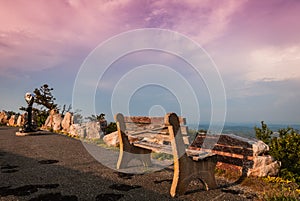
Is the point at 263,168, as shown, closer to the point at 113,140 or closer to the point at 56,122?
the point at 113,140

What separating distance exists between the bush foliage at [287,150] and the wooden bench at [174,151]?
2.21 meters

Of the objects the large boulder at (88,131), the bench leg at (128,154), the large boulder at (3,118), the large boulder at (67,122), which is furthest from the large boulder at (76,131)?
the large boulder at (3,118)

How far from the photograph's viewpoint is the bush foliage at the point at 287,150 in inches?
202

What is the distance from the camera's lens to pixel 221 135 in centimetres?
602

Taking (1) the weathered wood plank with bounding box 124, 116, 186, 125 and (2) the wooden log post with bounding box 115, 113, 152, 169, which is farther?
(2) the wooden log post with bounding box 115, 113, 152, 169

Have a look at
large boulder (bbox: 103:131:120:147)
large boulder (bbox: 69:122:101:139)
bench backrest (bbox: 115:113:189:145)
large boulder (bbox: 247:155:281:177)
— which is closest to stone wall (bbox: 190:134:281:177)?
large boulder (bbox: 247:155:281:177)

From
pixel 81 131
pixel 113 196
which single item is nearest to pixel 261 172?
pixel 113 196

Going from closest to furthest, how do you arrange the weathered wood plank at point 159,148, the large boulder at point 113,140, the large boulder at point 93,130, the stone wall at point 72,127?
the weathered wood plank at point 159,148 < the large boulder at point 113,140 < the large boulder at point 93,130 < the stone wall at point 72,127

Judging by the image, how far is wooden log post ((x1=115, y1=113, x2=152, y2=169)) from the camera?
5441mm

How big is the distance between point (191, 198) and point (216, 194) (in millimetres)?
550

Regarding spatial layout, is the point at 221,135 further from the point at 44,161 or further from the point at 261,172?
the point at 44,161

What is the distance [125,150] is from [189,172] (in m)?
2.11

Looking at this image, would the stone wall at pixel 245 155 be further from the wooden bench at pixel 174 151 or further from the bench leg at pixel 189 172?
the bench leg at pixel 189 172

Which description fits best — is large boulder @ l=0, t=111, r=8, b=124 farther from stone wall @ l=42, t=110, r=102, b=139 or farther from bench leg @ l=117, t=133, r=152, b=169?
bench leg @ l=117, t=133, r=152, b=169
